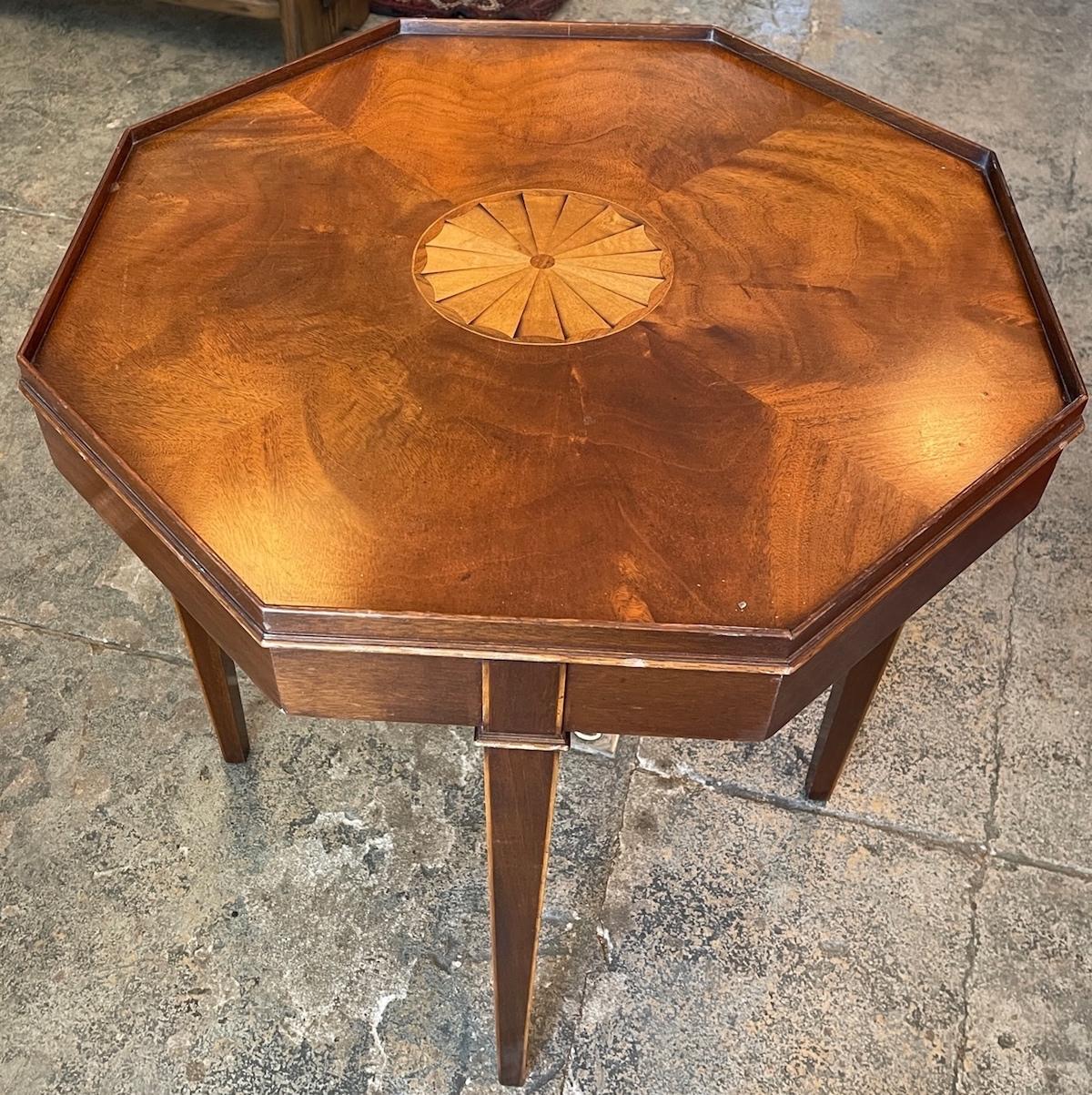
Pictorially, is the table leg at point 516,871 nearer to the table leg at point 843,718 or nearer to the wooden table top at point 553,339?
the wooden table top at point 553,339

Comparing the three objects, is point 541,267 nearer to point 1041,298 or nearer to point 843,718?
point 1041,298

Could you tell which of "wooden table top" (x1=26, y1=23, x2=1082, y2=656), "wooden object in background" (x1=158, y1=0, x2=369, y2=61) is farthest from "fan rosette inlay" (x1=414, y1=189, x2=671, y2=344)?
"wooden object in background" (x1=158, y1=0, x2=369, y2=61)

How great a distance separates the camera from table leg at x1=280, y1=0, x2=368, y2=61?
309 cm

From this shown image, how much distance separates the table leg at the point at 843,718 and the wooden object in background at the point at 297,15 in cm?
237

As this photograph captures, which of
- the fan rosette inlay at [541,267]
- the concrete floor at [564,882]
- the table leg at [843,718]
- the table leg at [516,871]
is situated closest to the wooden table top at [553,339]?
the fan rosette inlay at [541,267]

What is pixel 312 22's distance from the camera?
3.18 metres

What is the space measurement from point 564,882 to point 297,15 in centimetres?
244

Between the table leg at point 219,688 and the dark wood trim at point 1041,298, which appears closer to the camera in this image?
the dark wood trim at point 1041,298

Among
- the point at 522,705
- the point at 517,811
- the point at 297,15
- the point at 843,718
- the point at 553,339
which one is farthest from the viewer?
the point at 297,15

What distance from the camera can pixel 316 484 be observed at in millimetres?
1084

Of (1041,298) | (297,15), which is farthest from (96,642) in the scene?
(297,15)

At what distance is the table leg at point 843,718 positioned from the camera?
1.48 meters

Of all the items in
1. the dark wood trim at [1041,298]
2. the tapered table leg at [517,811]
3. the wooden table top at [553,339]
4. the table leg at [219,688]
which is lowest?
the table leg at [219,688]

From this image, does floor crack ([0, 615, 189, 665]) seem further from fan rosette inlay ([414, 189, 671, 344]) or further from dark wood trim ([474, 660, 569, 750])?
dark wood trim ([474, 660, 569, 750])
